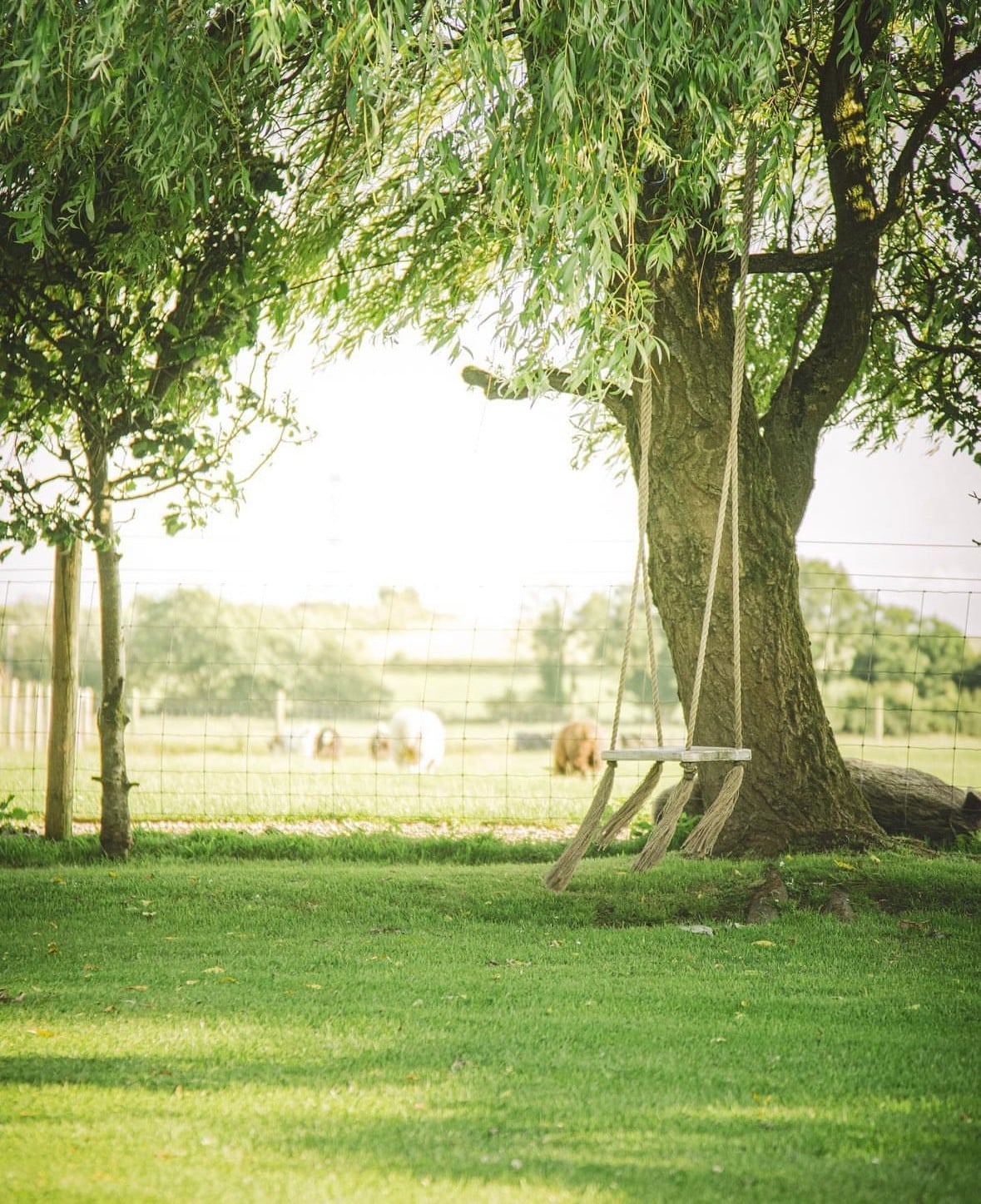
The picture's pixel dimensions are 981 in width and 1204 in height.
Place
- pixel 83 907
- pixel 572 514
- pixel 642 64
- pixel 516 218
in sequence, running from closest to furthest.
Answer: pixel 642 64, pixel 516 218, pixel 83 907, pixel 572 514

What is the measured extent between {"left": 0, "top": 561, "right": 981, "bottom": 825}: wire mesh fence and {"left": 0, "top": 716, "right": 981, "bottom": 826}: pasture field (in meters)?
0.06

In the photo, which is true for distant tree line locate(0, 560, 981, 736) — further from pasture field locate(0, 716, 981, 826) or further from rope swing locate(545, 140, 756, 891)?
rope swing locate(545, 140, 756, 891)

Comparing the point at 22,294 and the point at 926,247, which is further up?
the point at 926,247

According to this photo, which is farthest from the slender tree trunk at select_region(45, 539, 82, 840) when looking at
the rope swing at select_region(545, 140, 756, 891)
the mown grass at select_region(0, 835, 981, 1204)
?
the rope swing at select_region(545, 140, 756, 891)

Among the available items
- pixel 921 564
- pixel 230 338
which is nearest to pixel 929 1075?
pixel 230 338

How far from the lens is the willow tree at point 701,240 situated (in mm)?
4227

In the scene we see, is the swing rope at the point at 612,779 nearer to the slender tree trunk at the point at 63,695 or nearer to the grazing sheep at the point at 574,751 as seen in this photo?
the slender tree trunk at the point at 63,695

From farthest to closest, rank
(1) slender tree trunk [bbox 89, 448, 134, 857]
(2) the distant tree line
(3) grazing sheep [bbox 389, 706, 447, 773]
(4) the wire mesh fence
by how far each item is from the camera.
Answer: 1. (2) the distant tree line
2. (3) grazing sheep [bbox 389, 706, 447, 773]
3. (4) the wire mesh fence
4. (1) slender tree trunk [bbox 89, 448, 134, 857]

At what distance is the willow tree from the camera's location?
13.9ft

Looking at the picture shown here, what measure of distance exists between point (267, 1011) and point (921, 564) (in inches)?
1040

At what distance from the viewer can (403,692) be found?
4856cm

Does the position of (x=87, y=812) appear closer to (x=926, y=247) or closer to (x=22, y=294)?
(x=22, y=294)

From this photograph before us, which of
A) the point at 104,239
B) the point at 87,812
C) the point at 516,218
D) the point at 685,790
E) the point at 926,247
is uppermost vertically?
the point at 926,247

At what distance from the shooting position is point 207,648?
138ft
